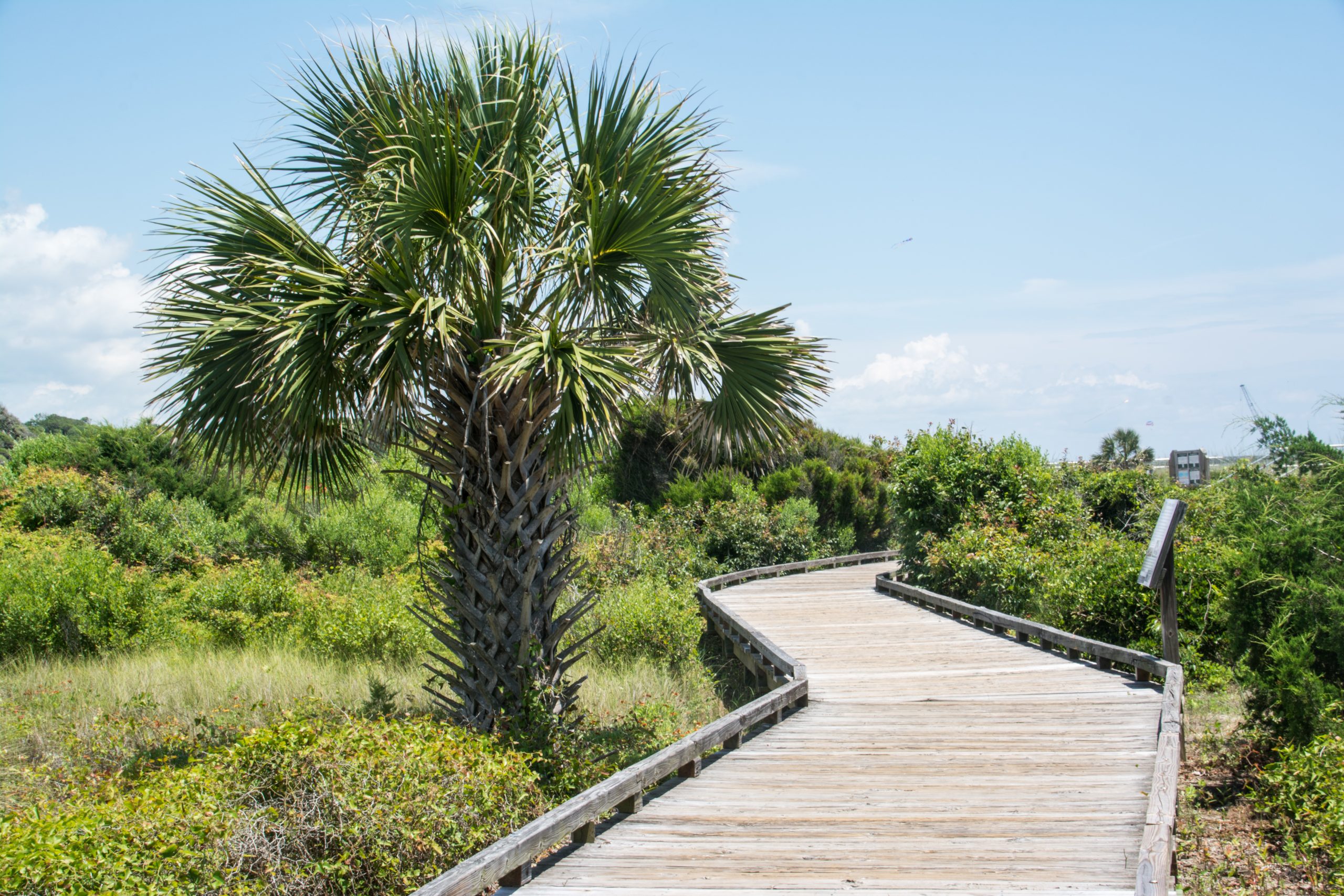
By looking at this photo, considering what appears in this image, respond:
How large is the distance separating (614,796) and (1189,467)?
65.7 feet

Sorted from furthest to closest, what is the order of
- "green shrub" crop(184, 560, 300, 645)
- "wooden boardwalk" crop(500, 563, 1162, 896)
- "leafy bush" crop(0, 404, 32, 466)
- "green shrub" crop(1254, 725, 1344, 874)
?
"leafy bush" crop(0, 404, 32, 466) < "green shrub" crop(184, 560, 300, 645) < "green shrub" crop(1254, 725, 1344, 874) < "wooden boardwalk" crop(500, 563, 1162, 896)

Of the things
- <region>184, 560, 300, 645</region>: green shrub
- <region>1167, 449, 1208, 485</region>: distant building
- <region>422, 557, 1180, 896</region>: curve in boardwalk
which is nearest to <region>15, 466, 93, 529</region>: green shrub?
<region>184, 560, 300, 645</region>: green shrub

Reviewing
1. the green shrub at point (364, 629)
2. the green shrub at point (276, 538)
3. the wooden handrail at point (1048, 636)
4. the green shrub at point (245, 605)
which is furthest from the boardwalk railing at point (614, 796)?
the green shrub at point (276, 538)

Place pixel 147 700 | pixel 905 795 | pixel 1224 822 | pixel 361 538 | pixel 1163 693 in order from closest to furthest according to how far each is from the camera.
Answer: pixel 905 795 < pixel 1224 822 < pixel 1163 693 < pixel 147 700 < pixel 361 538

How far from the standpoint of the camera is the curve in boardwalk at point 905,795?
4.78 metres

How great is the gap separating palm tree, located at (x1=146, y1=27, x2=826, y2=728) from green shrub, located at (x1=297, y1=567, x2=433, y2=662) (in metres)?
6.03

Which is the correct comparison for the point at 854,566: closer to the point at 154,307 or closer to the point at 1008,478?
the point at 1008,478

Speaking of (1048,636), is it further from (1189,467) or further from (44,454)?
(44,454)

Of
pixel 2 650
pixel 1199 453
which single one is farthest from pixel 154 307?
pixel 1199 453

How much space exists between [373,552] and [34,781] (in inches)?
512

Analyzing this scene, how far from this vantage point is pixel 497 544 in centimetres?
778

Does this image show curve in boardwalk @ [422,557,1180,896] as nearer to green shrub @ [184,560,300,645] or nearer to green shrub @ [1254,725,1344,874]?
green shrub @ [1254,725,1344,874]

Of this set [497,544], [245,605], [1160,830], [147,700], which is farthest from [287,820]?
[245,605]

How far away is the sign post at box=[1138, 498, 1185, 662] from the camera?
8141mm
